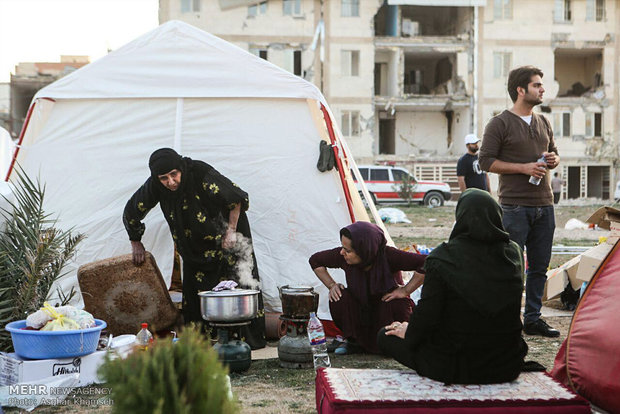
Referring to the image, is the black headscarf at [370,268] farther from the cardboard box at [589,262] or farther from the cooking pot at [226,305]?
the cardboard box at [589,262]

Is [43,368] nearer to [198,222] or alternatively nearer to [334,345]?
[198,222]

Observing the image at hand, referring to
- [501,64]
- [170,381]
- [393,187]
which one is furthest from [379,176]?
[170,381]

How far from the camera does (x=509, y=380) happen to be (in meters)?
2.81

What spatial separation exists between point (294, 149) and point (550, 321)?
2.37 m

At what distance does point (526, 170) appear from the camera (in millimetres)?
4410

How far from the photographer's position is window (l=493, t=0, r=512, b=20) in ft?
87.3

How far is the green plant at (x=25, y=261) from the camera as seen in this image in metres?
3.81

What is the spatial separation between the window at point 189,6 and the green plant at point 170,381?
2532 cm

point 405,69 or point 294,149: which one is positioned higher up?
point 405,69

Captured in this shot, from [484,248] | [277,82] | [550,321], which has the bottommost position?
[550,321]

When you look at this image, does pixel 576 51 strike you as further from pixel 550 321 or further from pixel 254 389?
pixel 254 389

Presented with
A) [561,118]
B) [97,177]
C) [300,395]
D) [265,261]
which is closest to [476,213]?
[300,395]

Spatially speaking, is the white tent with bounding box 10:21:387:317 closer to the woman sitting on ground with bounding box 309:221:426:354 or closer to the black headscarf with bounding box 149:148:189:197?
the black headscarf with bounding box 149:148:189:197

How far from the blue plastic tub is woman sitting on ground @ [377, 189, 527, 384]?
1.77 m
